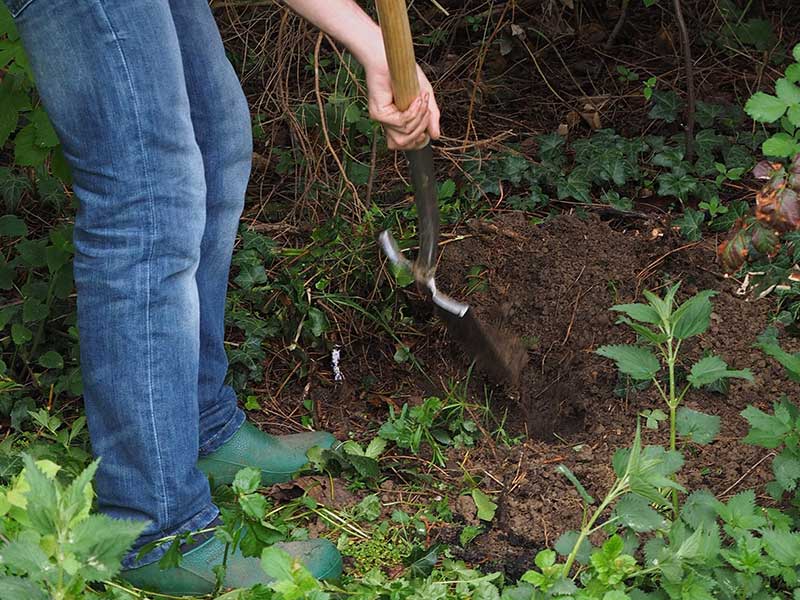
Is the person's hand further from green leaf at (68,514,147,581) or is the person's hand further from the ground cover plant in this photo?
green leaf at (68,514,147,581)

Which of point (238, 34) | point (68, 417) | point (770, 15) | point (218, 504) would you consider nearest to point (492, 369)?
point (218, 504)

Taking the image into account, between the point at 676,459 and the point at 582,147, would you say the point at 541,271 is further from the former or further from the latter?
the point at 676,459

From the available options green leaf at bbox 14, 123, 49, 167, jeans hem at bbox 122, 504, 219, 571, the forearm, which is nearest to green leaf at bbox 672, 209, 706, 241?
the forearm

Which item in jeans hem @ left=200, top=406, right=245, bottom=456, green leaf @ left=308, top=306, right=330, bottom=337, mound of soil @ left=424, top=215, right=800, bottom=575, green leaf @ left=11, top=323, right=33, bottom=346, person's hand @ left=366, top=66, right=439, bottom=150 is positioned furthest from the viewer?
green leaf @ left=308, top=306, right=330, bottom=337

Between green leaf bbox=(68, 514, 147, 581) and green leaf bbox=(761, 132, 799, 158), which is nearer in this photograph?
green leaf bbox=(68, 514, 147, 581)

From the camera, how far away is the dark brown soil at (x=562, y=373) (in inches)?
87.7

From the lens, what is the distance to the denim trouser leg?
6.76 feet

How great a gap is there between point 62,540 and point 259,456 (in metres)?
1.22

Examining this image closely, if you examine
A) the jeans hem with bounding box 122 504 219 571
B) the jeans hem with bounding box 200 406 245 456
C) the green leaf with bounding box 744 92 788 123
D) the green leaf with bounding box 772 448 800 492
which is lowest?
the jeans hem with bounding box 200 406 245 456

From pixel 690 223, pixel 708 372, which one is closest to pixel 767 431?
pixel 708 372

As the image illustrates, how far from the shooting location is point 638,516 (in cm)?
174

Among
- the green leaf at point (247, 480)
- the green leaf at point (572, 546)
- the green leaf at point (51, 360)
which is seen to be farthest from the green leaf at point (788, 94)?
the green leaf at point (51, 360)

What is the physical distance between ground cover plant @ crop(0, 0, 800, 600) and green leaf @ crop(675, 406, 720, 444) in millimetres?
13

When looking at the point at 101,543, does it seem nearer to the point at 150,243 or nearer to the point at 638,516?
the point at 150,243
